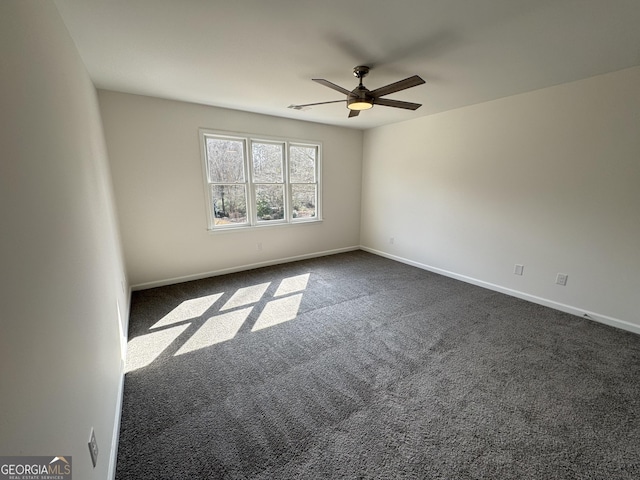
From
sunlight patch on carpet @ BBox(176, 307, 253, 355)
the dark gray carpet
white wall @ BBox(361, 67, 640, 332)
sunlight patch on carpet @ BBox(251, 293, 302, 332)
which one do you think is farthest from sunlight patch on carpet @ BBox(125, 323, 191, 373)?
white wall @ BBox(361, 67, 640, 332)

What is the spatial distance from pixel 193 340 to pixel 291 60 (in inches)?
108

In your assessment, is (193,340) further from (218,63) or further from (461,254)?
(461,254)

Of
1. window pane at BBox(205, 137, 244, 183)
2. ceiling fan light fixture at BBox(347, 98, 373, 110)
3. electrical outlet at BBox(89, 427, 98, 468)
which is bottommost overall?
electrical outlet at BBox(89, 427, 98, 468)

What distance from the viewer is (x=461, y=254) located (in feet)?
13.6

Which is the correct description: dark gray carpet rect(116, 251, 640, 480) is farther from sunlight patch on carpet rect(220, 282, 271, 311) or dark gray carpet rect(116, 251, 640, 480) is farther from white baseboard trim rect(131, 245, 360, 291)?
white baseboard trim rect(131, 245, 360, 291)

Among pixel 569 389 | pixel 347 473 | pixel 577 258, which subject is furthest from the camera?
pixel 577 258

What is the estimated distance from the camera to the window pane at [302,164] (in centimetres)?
482

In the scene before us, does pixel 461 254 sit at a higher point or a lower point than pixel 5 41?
lower

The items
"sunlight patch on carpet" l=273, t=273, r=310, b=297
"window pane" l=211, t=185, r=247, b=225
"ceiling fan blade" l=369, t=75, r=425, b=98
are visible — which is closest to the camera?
"ceiling fan blade" l=369, t=75, r=425, b=98

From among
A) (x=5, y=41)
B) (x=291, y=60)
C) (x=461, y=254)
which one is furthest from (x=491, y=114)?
(x=5, y=41)

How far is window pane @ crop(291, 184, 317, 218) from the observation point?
495 cm

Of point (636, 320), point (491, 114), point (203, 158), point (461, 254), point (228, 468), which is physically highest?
point (491, 114)

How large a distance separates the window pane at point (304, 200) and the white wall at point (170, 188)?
1.32 ft

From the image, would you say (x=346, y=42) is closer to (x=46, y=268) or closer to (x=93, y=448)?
(x=46, y=268)
